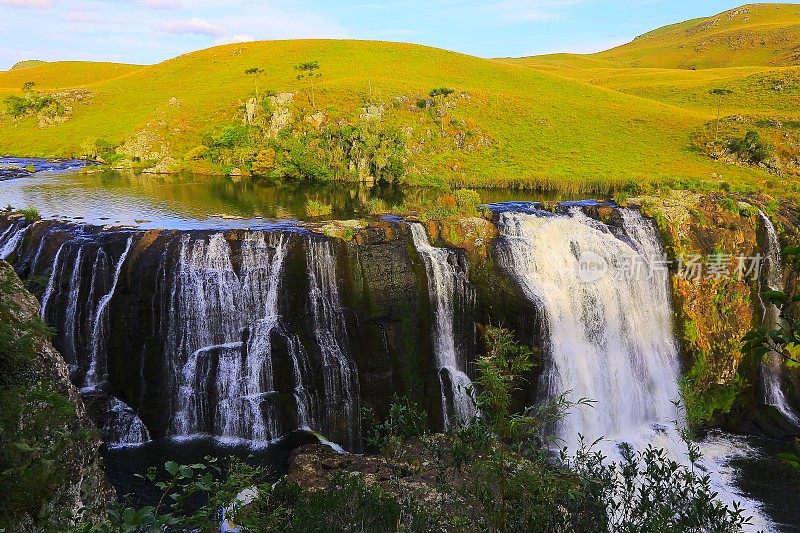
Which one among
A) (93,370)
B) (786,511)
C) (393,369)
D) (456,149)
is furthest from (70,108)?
(786,511)

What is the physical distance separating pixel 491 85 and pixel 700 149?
33995 millimetres

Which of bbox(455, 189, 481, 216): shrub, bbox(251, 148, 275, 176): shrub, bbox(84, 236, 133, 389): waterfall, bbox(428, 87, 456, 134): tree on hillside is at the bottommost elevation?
bbox(84, 236, 133, 389): waterfall

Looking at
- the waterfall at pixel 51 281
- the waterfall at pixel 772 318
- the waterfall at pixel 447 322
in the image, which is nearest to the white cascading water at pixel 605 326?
the waterfall at pixel 447 322

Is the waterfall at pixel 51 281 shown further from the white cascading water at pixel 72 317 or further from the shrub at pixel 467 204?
the shrub at pixel 467 204

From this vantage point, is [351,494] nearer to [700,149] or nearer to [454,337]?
[454,337]

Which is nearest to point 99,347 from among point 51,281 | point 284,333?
point 51,281

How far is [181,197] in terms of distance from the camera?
39781mm

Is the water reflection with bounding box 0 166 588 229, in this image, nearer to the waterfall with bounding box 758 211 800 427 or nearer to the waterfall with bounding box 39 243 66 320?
the waterfall with bounding box 39 243 66 320

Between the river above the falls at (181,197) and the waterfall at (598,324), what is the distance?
1168cm

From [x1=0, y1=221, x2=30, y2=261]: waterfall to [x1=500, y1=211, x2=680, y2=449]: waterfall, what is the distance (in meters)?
21.5

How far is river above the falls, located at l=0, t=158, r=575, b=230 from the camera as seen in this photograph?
31.3m

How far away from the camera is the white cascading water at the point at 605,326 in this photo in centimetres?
2480

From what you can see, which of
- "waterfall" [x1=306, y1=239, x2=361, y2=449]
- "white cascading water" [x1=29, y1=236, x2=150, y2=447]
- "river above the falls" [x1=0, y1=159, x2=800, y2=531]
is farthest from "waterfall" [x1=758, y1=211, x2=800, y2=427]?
"white cascading water" [x1=29, y1=236, x2=150, y2=447]

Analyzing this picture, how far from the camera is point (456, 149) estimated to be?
2330 inches
